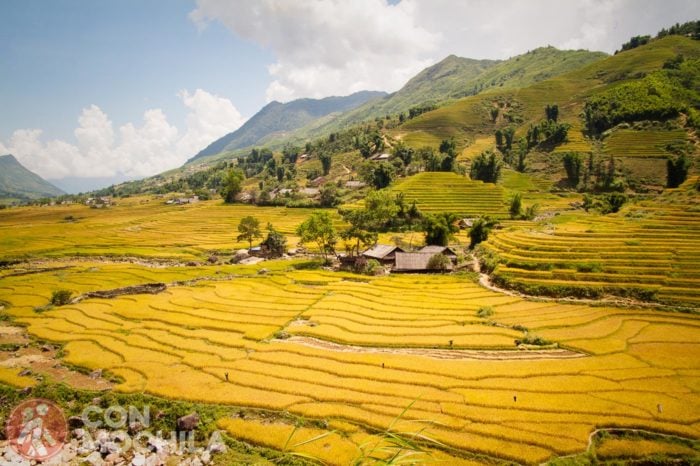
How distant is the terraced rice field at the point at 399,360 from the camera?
2370cm

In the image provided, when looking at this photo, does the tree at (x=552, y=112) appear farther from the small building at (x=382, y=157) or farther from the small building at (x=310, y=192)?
the small building at (x=310, y=192)

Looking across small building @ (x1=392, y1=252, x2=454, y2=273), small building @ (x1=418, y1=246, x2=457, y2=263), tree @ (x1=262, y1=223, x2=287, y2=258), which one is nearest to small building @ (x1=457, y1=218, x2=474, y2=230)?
small building @ (x1=418, y1=246, x2=457, y2=263)

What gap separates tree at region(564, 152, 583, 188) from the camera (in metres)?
125

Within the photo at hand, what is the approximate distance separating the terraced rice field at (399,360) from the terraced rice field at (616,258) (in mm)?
4171

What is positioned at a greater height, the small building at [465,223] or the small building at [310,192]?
the small building at [310,192]

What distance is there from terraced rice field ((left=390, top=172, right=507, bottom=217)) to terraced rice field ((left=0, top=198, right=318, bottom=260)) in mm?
37382

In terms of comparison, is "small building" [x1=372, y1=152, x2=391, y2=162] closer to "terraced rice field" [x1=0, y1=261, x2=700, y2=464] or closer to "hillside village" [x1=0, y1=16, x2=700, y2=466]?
"hillside village" [x1=0, y1=16, x2=700, y2=466]

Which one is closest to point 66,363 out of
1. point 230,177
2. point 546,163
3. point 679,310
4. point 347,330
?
point 347,330

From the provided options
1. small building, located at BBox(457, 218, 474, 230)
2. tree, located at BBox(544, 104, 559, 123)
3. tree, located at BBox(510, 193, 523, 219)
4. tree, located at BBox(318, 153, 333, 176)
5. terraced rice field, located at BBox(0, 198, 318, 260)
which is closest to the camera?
terraced rice field, located at BBox(0, 198, 318, 260)

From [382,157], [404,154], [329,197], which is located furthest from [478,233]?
[382,157]

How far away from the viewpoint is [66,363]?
3344cm

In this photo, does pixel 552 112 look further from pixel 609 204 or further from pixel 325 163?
pixel 325 163

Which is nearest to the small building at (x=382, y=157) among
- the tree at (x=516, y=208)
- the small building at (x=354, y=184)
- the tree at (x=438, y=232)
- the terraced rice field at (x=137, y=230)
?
the small building at (x=354, y=184)

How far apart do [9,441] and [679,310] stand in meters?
60.2
